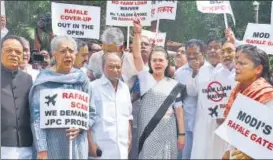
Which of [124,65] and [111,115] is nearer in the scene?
[111,115]

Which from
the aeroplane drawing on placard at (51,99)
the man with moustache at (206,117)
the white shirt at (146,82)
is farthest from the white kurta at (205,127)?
the aeroplane drawing on placard at (51,99)

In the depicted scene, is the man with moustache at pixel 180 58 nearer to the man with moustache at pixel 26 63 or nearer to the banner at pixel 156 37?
the banner at pixel 156 37

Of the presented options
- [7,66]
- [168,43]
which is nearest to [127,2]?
[168,43]

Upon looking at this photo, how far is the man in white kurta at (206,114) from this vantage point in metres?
4.89

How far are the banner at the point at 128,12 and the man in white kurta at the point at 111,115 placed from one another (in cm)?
136

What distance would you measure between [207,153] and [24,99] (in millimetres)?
1750

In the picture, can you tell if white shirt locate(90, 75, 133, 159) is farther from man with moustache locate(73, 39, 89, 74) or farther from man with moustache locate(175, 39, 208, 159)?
man with moustache locate(175, 39, 208, 159)

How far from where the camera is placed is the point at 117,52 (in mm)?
4699

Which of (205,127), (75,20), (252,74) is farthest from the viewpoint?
(75,20)

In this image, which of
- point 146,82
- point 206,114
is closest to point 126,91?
point 146,82

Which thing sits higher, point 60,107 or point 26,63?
point 26,63

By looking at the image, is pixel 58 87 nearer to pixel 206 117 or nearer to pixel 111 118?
pixel 111 118

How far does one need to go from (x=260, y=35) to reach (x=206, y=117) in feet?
2.59

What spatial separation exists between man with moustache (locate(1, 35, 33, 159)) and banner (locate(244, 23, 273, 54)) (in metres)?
1.51
